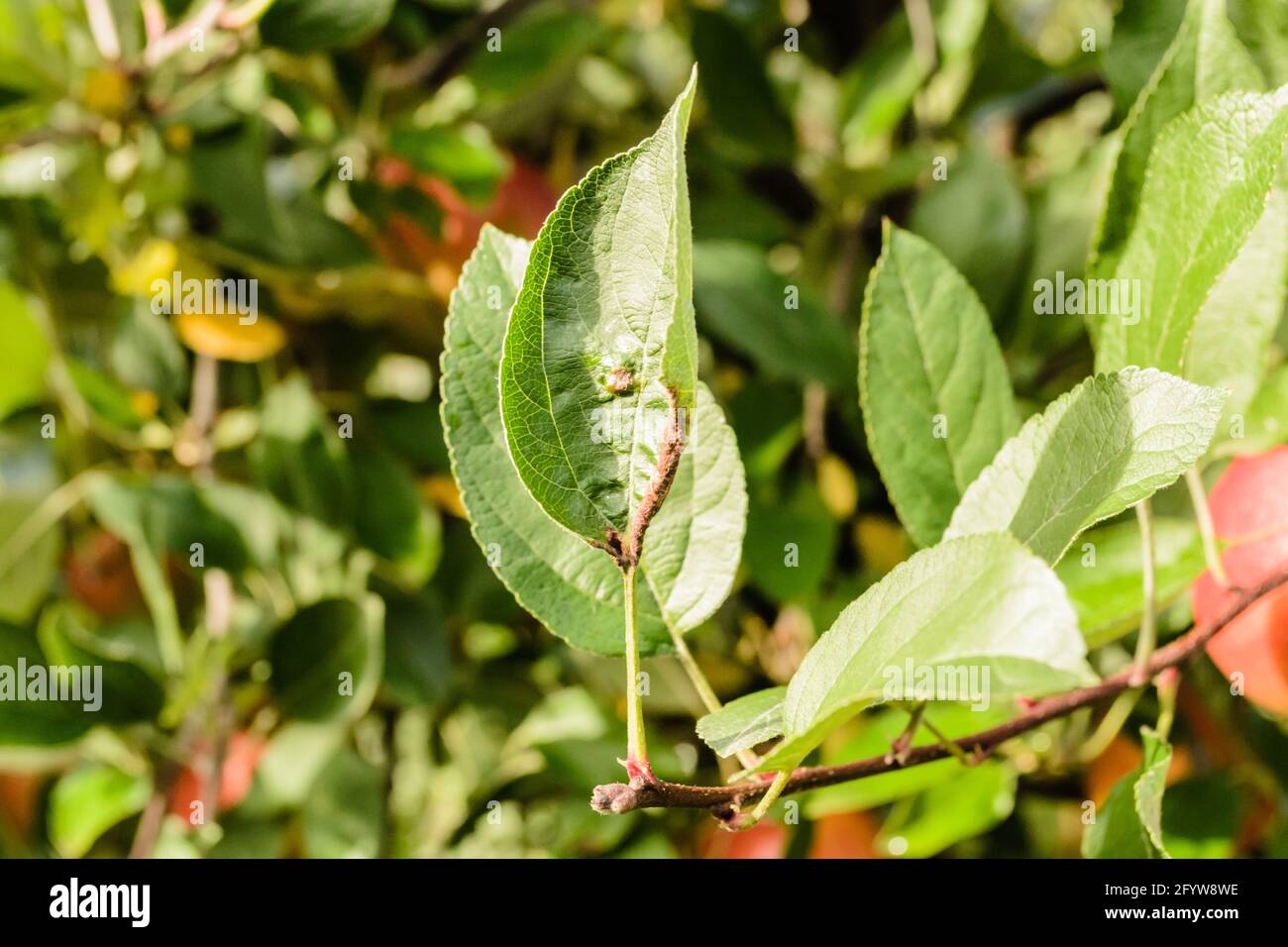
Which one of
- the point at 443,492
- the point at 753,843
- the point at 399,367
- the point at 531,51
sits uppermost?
the point at 531,51

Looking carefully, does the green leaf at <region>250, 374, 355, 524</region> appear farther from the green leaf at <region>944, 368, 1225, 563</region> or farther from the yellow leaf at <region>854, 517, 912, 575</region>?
the green leaf at <region>944, 368, 1225, 563</region>

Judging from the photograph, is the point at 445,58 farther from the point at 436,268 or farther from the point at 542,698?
the point at 542,698

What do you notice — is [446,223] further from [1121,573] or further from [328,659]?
[1121,573]

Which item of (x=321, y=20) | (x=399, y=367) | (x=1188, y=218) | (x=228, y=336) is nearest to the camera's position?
(x=1188, y=218)

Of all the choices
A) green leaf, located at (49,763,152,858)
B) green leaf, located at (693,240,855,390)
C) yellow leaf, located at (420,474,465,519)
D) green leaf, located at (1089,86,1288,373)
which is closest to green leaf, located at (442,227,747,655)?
green leaf, located at (1089,86,1288,373)

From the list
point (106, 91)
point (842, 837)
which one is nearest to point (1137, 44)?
point (842, 837)

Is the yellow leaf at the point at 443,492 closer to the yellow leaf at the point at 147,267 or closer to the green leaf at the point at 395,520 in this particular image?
the green leaf at the point at 395,520

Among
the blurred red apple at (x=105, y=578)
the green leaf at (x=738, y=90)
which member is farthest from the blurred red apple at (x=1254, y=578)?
the blurred red apple at (x=105, y=578)
